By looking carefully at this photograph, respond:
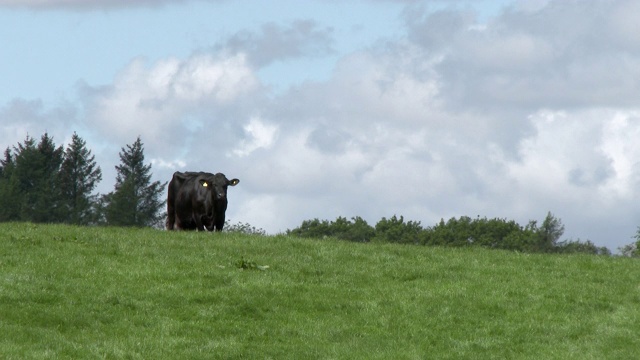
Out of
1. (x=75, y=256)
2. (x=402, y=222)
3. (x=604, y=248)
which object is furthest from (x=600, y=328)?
(x=402, y=222)

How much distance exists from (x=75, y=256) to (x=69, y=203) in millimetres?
94738

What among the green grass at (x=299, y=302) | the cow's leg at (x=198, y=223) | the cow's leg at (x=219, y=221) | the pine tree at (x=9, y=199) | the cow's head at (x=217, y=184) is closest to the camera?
the green grass at (x=299, y=302)

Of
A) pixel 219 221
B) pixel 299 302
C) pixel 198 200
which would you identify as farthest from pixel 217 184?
pixel 299 302

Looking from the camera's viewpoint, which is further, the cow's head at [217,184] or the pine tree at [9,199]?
the pine tree at [9,199]

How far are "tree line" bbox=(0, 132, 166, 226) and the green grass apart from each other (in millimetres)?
84497

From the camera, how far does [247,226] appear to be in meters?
80.4

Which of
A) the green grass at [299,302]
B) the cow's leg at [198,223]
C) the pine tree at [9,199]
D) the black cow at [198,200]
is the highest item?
the pine tree at [9,199]

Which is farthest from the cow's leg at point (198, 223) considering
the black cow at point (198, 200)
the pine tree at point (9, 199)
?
the pine tree at point (9, 199)

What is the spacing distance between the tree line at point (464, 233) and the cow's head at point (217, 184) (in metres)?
75.0

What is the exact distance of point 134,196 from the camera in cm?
12100

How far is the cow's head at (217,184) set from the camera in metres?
39.4

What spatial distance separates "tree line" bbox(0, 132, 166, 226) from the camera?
11306 centimetres

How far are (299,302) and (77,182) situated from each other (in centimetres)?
10220

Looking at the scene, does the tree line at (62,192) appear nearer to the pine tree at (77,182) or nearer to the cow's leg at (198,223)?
the pine tree at (77,182)
